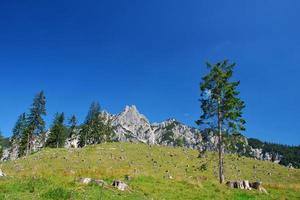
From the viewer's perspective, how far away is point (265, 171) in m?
59.8

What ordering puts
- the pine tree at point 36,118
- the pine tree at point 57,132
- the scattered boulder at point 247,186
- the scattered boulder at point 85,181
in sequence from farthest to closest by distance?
1. the pine tree at point 57,132
2. the pine tree at point 36,118
3. the scattered boulder at point 247,186
4. the scattered boulder at point 85,181

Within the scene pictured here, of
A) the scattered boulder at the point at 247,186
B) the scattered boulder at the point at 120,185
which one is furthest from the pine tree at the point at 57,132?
the scattered boulder at the point at 120,185

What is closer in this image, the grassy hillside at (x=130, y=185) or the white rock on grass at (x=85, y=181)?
the grassy hillside at (x=130, y=185)

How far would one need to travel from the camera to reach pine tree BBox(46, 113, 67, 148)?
4336 inches

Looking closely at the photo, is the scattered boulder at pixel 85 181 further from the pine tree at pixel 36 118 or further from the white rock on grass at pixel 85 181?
the pine tree at pixel 36 118

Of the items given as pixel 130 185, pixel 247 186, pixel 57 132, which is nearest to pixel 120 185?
pixel 130 185

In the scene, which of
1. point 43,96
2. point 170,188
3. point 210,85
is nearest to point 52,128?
point 43,96

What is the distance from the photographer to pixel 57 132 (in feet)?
361

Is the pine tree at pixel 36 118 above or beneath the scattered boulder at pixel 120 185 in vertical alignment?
above

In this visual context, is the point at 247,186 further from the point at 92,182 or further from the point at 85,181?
the point at 85,181

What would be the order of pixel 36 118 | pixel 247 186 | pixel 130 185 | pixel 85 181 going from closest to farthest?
1. pixel 85 181
2. pixel 130 185
3. pixel 247 186
4. pixel 36 118

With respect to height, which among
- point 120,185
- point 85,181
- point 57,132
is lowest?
point 120,185

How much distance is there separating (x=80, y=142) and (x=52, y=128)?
655 inches

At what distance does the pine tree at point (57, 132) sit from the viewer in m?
110
